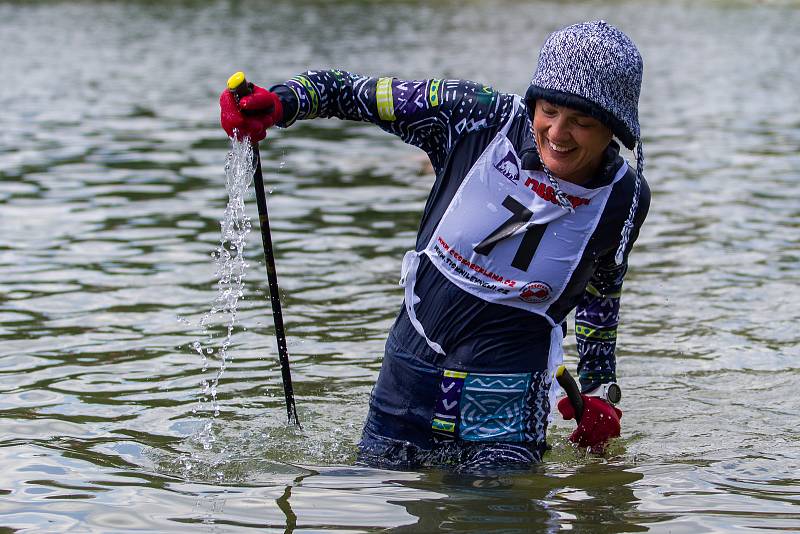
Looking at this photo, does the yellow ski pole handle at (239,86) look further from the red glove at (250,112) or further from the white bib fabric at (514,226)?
the white bib fabric at (514,226)

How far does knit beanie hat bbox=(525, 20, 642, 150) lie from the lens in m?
4.52

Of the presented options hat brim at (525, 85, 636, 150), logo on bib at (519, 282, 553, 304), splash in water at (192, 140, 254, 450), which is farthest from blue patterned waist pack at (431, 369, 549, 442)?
splash in water at (192, 140, 254, 450)

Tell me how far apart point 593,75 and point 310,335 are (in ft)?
14.3

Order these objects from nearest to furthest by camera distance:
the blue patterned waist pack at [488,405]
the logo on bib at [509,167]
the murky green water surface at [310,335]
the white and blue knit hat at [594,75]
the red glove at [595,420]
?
the white and blue knit hat at [594,75] < the logo on bib at [509,167] < the blue patterned waist pack at [488,405] < the murky green water surface at [310,335] < the red glove at [595,420]

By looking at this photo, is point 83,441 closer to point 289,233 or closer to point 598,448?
point 598,448

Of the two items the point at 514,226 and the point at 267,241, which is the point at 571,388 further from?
the point at 267,241

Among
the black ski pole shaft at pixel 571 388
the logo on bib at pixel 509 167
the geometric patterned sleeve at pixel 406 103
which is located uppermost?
the geometric patterned sleeve at pixel 406 103

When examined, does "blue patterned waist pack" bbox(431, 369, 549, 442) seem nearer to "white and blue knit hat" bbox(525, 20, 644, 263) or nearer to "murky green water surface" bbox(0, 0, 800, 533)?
"murky green water surface" bbox(0, 0, 800, 533)

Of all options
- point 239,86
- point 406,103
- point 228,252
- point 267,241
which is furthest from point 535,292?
point 228,252

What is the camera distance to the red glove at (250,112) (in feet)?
15.6

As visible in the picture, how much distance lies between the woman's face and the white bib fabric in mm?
134

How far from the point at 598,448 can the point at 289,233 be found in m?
6.12

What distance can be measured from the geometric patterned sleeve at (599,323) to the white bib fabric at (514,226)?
0.35m

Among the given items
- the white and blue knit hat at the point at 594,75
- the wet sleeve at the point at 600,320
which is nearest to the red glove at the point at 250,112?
the white and blue knit hat at the point at 594,75
